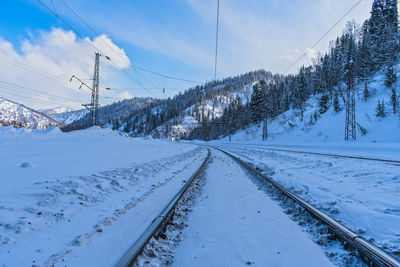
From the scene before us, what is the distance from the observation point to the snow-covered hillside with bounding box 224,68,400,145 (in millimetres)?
25266

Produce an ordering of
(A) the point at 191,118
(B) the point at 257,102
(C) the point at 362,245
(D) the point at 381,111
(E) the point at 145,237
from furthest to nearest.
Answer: (A) the point at 191,118 < (B) the point at 257,102 < (D) the point at 381,111 < (E) the point at 145,237 < (C) the point at 362,245

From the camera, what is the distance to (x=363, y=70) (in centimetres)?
4894

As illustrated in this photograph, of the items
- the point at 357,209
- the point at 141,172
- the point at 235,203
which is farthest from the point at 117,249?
the point at 141,172

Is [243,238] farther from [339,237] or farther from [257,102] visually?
[257,102]

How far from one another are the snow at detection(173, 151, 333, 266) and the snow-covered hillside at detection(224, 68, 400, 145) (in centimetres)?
2689

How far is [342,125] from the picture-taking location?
32.2 m

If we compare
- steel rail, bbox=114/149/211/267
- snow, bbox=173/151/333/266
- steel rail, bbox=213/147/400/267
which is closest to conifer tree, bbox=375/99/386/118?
snow, bbox=173/151/333/266

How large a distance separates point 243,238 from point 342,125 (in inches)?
1445

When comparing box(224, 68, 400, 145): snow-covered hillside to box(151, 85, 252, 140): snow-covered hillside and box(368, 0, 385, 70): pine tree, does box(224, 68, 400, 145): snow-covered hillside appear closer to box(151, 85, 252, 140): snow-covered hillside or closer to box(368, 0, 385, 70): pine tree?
box(368, 0, 385, 70): pine tree

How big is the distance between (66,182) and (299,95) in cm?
6528

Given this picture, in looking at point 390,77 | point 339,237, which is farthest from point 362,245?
point 390,77

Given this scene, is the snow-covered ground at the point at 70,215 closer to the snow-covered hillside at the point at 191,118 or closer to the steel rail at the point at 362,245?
the steel rail at the point at 362,245

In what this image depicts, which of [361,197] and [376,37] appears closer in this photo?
[361,197]

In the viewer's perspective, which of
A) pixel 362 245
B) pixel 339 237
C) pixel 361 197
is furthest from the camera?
pixel 361 197
